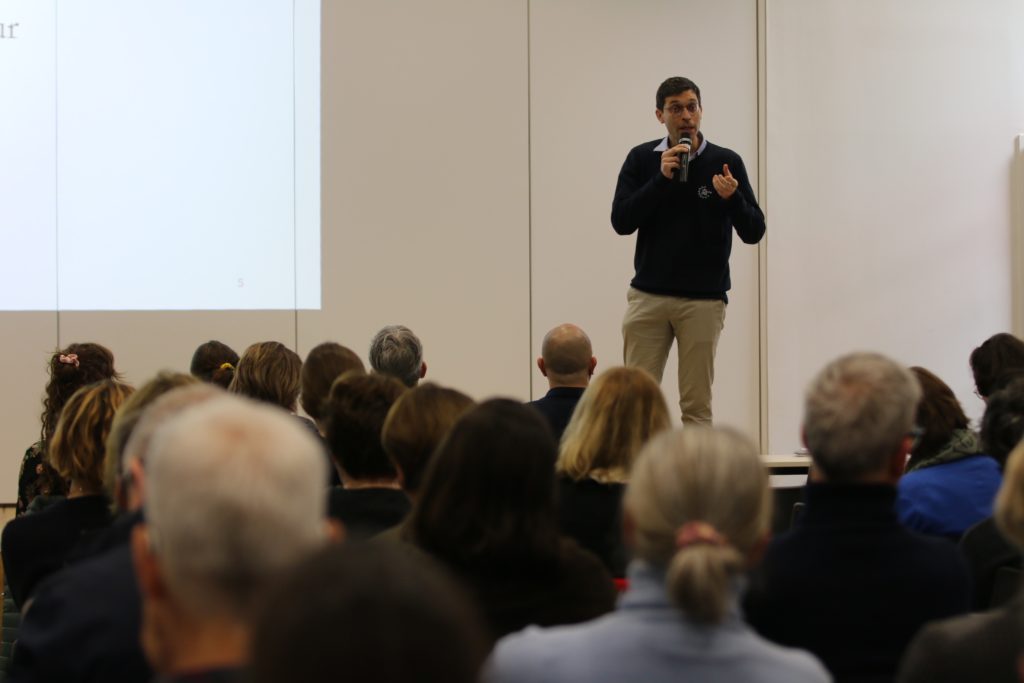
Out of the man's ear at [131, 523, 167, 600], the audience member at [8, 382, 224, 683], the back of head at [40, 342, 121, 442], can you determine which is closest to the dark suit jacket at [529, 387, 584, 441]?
the back of head at [40, 342, 121, 442]

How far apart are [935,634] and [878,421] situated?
43 cm

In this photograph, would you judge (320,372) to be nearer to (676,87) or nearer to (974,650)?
(676,87)

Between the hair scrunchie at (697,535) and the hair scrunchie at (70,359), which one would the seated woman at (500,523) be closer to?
the hair scrunchie at (697,535)

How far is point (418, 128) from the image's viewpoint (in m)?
6.42

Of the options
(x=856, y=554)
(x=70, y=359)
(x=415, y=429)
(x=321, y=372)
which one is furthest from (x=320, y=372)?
(x=856, y=554)

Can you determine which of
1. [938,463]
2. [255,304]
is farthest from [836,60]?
[938,463]

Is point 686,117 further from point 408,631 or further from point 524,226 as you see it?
point 408,631

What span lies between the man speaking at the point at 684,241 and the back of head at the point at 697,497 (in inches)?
128

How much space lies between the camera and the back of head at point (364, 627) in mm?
766

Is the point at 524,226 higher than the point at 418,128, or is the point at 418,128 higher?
the point at 418,128

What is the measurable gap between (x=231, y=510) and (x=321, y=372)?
2.35 m

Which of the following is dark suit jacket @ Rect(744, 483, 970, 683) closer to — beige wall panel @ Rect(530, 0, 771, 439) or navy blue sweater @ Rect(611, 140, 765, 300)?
navy blue sweater @ Rect(611, 140, 765, 300)

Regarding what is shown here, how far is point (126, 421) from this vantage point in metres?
2.13

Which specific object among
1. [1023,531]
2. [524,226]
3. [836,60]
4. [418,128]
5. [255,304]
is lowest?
[1023,531]
